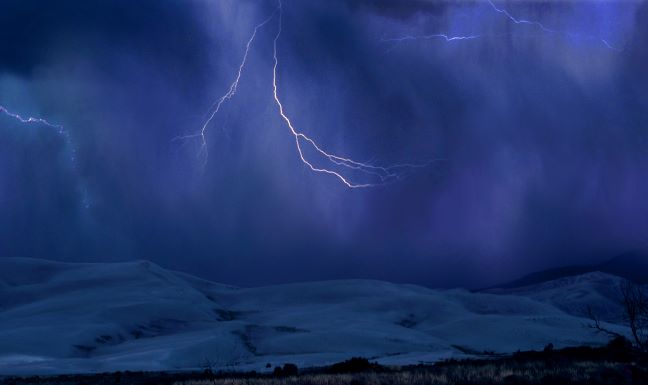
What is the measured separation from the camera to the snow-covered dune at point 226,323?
35.2m

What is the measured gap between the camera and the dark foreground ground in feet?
63.5

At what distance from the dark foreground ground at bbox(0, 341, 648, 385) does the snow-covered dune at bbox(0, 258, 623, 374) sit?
177 inches

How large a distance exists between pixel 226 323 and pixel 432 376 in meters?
31.5

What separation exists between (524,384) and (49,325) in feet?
117

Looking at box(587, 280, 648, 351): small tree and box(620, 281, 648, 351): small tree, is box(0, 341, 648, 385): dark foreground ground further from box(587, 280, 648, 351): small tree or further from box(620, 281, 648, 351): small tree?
box(620, 281, 648, 351): small tree

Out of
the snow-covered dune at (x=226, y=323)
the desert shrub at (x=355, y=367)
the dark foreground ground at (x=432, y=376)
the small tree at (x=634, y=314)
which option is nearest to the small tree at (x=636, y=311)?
the small tree at (x=634, y=314)

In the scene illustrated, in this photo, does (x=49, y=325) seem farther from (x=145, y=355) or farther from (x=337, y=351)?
(x=337, y=351)

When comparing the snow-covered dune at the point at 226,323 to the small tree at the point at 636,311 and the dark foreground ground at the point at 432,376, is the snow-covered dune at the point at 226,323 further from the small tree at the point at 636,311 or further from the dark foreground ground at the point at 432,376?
the small tree at the point at 636,311

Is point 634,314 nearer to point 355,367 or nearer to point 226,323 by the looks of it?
point 355,367

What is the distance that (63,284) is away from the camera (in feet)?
A: 219

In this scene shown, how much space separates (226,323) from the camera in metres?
50.4

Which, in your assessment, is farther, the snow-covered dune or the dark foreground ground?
the snow-covered dune

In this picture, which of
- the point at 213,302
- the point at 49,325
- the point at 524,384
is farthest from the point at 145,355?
the point at 213,302

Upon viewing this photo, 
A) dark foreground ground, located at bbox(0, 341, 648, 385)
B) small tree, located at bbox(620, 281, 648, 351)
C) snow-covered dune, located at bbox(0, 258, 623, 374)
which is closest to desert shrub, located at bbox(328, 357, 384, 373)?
dark foreground ground, located at bbox(0, 341, 648, 385)
